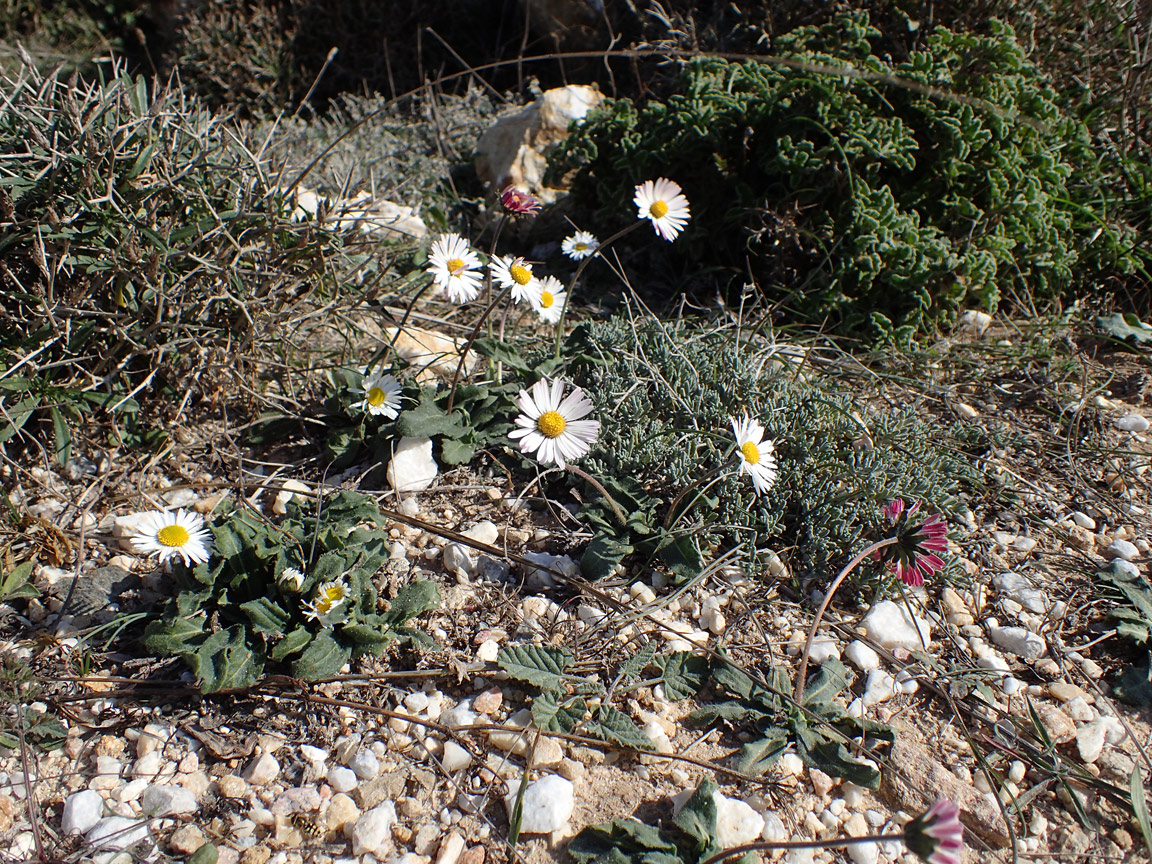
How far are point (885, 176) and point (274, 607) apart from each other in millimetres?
2709

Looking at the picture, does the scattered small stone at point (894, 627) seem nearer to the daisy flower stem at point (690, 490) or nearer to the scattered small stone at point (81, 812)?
the daisy flower stem at point (690, 490)

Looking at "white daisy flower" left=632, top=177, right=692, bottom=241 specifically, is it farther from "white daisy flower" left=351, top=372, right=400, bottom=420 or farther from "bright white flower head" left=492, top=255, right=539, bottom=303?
"white daisy flower" left=351, top=372, right=400, bottom=420

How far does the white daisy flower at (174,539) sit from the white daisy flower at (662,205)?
4.98ft

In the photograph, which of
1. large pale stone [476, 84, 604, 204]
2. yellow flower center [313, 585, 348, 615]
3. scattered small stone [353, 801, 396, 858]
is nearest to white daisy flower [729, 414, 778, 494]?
yellow flower center [313, 585, 348, 615]

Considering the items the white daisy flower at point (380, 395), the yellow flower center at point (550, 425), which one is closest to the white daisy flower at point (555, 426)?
the yellow flower center at point (550, 425)

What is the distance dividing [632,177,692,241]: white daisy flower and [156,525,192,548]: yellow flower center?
60.5 inches

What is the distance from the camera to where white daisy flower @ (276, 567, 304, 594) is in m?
1.91

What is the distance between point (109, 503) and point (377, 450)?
734 mm

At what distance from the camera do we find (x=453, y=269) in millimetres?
2490

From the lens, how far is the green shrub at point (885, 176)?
3.09m

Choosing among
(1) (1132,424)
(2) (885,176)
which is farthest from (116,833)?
(2) (885,176)

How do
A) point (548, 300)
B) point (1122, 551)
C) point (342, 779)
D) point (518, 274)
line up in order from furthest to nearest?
point (548, 300) < point (518, 274) < point (1122, 551) < point (342, 779)

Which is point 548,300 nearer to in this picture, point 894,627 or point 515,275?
point 515,275

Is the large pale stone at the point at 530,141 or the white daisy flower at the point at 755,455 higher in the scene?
the white daisy flower at the point at 755,455
